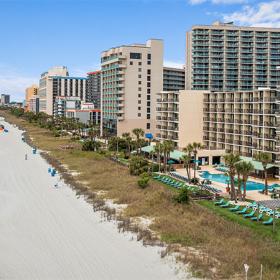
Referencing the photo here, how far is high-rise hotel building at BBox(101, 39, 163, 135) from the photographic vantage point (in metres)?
108

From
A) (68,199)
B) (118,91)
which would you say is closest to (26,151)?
(118,91)

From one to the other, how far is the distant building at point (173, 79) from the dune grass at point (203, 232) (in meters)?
93.8

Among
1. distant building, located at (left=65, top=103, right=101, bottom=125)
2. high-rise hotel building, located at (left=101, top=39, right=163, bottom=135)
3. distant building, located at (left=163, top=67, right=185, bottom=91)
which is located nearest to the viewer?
high-rise hotel building, located at (left=101, top=39, right=163, bottom=135)

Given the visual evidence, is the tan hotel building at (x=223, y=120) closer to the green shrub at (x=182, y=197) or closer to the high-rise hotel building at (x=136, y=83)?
the high-rise hotel building at (x=136, y=83)

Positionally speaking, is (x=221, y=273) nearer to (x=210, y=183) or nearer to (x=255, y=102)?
(x=210, y=183)

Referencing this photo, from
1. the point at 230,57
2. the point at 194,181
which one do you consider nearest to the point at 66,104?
the point at 230,57

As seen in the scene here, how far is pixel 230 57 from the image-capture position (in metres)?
121

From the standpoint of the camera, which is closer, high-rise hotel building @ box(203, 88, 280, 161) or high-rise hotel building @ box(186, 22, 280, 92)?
high-rise hotel building @ box(203, 88, 280, 161)

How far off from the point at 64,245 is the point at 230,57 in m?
101

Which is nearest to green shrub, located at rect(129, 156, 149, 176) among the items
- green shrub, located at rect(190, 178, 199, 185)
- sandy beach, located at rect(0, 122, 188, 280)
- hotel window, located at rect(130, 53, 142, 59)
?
green shrub, located at rect(190, 178, 199, 185)

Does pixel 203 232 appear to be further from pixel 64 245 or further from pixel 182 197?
pixel 64 245

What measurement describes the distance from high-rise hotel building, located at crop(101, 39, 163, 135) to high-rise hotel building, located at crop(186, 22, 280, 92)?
16.4 metres

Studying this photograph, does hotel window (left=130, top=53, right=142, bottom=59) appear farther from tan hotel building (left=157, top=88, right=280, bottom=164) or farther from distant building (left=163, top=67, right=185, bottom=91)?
distant building (left=163, top=67, right=185, bottom=91)

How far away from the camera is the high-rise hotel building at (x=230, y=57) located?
120 m
